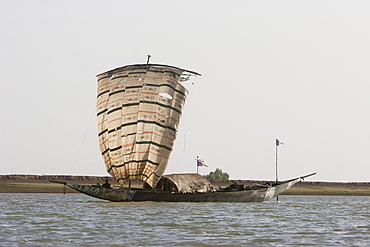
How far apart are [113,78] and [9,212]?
20003 millimetres

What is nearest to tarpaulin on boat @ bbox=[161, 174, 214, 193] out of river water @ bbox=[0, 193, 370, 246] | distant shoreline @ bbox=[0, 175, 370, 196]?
river water @ bbox=[0, 193, 370, 246]

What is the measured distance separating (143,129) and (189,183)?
6.06m

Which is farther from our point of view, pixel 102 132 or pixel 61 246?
pixel 102 132

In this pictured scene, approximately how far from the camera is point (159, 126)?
60.3 metres

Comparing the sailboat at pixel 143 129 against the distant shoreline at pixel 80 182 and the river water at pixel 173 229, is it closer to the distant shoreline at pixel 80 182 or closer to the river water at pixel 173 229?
the river water at pixel 173 229

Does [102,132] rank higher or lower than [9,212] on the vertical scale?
higher

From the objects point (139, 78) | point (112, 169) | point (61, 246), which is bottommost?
point (61, 246)

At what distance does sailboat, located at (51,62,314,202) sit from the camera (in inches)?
2361

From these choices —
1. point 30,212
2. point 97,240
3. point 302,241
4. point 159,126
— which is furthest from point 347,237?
point 159,126

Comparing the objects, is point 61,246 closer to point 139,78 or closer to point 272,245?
point 272,245

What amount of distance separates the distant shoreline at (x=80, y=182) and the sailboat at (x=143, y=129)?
3586 centimetres

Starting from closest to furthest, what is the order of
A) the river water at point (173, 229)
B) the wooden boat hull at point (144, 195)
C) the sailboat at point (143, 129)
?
1. the river water at point (173, 229)
2. the wooden boat hull at point (144, 195)
3. the sailboat at point (143, 129)

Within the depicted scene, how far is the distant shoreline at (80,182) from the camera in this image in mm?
96938

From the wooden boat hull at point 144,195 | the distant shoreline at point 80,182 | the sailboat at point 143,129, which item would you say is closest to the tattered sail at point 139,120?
the sailboat at point 143,129
